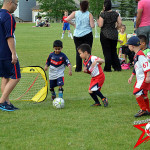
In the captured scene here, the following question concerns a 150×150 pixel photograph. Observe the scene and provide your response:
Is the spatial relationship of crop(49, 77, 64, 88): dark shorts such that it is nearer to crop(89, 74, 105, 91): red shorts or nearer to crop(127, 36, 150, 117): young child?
crop(89, 74, 105, 91): red shorts

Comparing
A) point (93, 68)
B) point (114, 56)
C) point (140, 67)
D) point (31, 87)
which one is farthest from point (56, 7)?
point (140, 67)

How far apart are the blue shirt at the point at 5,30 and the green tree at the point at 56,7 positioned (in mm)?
96161

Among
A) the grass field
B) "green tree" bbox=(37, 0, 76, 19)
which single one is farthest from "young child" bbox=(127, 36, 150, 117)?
"green tree" bbox=(37, 0, 76, 19)

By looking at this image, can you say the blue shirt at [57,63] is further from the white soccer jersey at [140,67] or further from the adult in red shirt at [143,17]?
the adult in red shirt at [143,17]

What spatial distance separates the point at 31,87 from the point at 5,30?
8.27ft

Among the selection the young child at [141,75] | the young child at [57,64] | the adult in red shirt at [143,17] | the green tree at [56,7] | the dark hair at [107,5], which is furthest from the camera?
the green tree at [56,7]

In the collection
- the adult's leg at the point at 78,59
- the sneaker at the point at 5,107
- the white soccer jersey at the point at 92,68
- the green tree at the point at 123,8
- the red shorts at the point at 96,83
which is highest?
the white soccer jersey at the point at 92,68

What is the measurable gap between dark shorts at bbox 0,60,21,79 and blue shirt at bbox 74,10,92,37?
5113 millimetres

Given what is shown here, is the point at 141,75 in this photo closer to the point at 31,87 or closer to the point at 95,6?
the point at 31,87

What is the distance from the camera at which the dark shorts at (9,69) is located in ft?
23.2

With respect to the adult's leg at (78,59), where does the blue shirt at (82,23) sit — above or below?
above

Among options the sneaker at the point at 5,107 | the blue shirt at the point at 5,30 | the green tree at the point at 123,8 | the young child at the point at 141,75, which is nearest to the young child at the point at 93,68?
the young child at the point at 141,75

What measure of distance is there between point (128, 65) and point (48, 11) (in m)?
95.9

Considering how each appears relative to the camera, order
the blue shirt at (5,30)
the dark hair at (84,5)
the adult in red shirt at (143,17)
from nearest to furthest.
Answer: the blue shirt at (5,30)
the adult in red shirt at (143,17)
the dark hair at (84,5)
